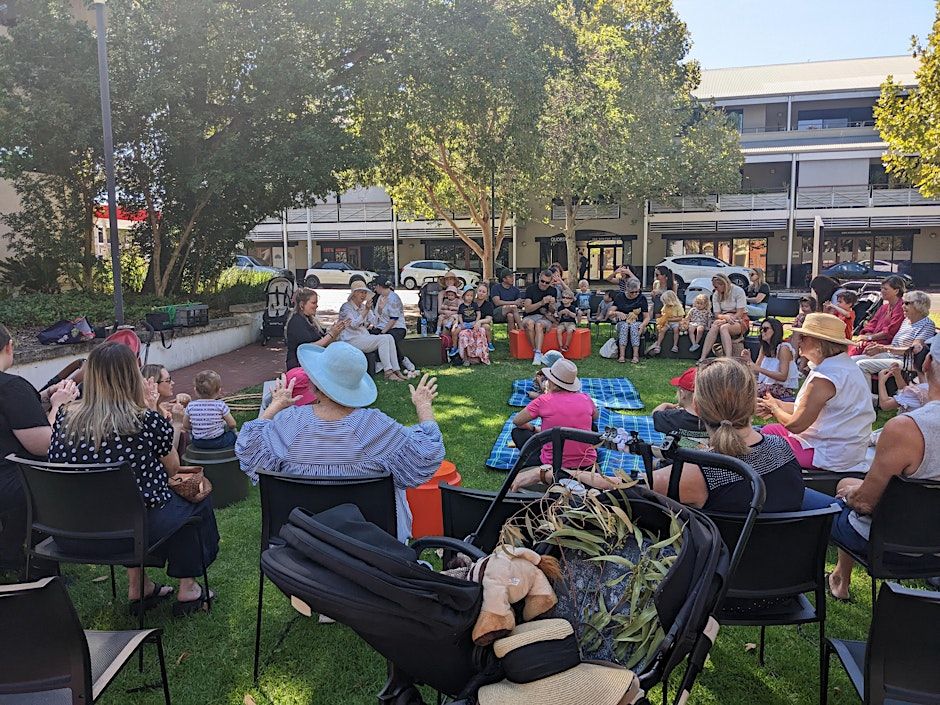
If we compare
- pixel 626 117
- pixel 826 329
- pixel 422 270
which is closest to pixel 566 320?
pixel 826 329

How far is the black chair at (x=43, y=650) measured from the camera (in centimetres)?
199

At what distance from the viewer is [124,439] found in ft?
10.8

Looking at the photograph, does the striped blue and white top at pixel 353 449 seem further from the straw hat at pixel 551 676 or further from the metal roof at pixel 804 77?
the metal roof at pixel 804 77

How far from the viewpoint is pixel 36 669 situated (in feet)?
6.89

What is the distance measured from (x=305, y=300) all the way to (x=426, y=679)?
673cm

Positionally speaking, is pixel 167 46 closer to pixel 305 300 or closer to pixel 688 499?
pixel 305 300

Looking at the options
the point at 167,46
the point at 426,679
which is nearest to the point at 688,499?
the point at 426,679

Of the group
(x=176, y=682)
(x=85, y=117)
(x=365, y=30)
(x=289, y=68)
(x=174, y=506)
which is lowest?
(x=176, y=682)

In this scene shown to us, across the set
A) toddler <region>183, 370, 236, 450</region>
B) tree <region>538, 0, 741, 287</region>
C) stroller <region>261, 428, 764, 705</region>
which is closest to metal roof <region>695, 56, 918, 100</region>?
tree <region>538, 0, 741, 287</region>

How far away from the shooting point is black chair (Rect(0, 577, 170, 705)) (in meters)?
1.99

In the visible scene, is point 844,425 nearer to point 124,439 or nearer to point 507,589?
point 507,589

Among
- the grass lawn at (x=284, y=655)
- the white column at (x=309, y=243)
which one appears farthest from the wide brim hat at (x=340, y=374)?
the white column at (x=309, y=243)

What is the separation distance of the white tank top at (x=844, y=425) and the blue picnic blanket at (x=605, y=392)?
387cm

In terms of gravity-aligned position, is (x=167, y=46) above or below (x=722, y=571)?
above
